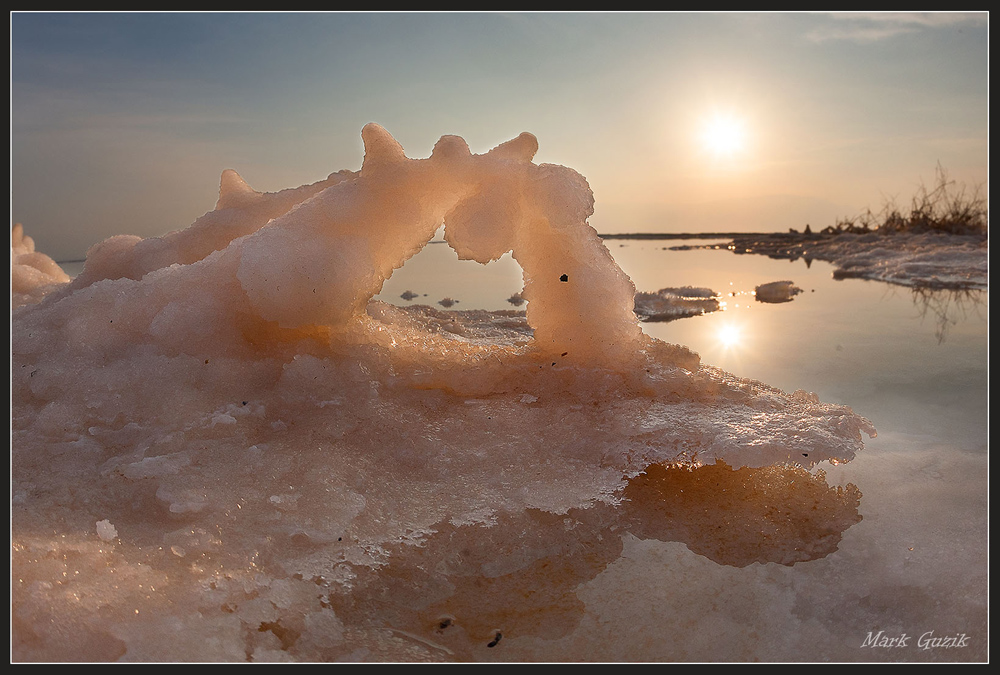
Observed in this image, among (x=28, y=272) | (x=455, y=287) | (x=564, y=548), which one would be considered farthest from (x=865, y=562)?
(x=455, y=287)

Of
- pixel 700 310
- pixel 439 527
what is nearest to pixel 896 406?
pixel 439 527

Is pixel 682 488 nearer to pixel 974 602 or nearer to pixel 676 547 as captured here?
pixel 676 547

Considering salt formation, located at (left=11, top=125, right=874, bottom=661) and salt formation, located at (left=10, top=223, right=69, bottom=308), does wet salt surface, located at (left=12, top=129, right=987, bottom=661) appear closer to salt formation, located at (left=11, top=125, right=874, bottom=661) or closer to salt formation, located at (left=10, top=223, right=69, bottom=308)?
salt formation, located at (left=11, top=125, right=874, bottom=661)

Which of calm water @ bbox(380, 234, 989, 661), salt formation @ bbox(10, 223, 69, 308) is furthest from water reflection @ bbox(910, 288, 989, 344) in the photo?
salt formation @ bbox(10, 223, 69, 308)

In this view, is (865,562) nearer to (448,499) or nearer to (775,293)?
(448,499)

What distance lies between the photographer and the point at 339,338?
101 inches

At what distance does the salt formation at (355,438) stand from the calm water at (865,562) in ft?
0.25

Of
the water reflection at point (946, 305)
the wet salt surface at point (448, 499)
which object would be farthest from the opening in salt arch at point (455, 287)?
the water reflection at point (946, 305)

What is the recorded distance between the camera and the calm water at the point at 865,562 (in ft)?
4.60

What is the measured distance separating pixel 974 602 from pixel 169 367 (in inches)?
92.4

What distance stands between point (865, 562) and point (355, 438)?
1.41m

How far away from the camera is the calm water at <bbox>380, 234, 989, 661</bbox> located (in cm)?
140

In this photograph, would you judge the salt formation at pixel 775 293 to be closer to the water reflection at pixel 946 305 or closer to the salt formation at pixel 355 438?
the water reflection at pixel 946 305

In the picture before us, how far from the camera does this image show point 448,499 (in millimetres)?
1891
